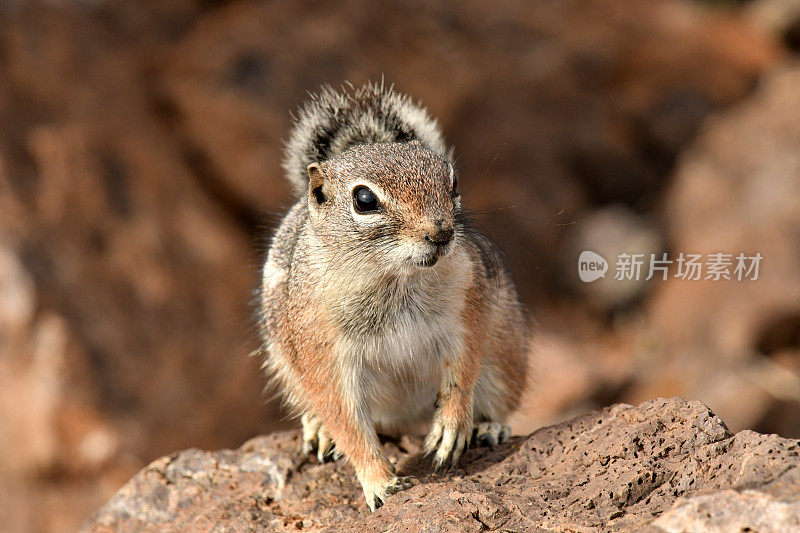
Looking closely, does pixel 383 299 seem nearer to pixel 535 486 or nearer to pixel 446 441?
pixel 446 441

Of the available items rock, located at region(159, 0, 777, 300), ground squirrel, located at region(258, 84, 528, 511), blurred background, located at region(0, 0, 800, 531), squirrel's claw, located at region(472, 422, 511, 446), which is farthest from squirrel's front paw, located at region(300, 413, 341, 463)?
rock, located at region(159, 0, 777, 300)

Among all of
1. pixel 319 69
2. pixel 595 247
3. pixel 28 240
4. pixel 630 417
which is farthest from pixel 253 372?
pixel 630 417

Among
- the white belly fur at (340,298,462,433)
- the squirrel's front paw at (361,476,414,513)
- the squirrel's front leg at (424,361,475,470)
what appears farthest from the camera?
the squirrel's front leg at (424,361,475,470)

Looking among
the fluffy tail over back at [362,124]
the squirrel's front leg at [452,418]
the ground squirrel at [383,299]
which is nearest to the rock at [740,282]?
the ground squirrel at [383,299]

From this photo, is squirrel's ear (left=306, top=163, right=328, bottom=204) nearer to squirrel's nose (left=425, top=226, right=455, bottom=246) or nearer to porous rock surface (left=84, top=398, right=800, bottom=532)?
squirrel's nose (left=425, top=226, right=455, bottom=246)

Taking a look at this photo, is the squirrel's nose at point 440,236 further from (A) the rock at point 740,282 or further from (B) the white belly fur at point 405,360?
(A) the rock at point 740,282

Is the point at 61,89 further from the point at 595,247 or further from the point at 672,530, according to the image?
the point at 672,530

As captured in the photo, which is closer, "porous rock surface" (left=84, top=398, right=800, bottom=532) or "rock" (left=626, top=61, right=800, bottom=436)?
"porous rock surface" (left=84, top=398, right=800, bottom=532)
